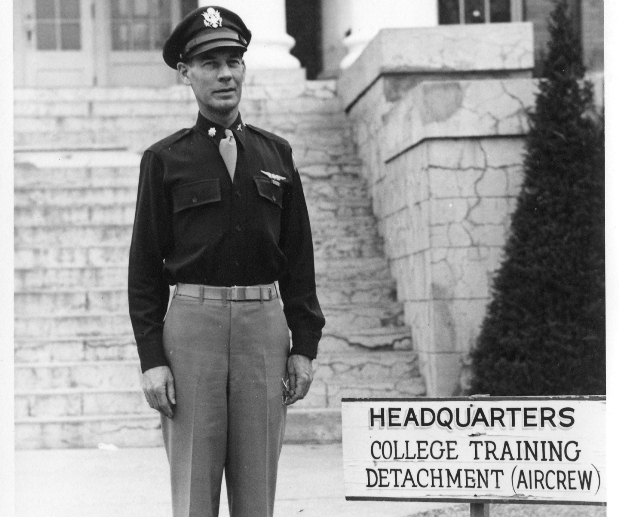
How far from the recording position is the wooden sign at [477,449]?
353 centimetres

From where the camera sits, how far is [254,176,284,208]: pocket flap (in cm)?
346

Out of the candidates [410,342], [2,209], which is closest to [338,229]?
[410,342]

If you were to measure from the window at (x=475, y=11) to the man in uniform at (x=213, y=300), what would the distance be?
1018 centimetres

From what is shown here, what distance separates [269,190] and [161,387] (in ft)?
2.26

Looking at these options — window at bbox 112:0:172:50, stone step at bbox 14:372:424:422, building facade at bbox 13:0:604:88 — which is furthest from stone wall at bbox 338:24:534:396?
window at bbox 112:0:172:50

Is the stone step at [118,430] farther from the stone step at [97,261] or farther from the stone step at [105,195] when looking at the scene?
the stone step at [105,195]

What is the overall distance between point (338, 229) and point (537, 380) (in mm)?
2730

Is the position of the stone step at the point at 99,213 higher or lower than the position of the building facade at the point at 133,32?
lower

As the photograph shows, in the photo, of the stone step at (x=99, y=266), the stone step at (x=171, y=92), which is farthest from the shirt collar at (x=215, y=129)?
the stone step at (x=171, y=92)

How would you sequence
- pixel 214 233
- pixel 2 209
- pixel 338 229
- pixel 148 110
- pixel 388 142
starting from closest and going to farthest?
1. pixel 214 233
2. pixel 2 209
3. pixel 388 142
4. pixel 338 229
5. pixel 148 110

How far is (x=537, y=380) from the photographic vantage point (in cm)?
636

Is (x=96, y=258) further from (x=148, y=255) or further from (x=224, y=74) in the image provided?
(x=224, y=74)

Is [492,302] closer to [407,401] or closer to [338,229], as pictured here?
[338,229]

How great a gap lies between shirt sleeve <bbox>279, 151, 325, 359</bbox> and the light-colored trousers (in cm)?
14
